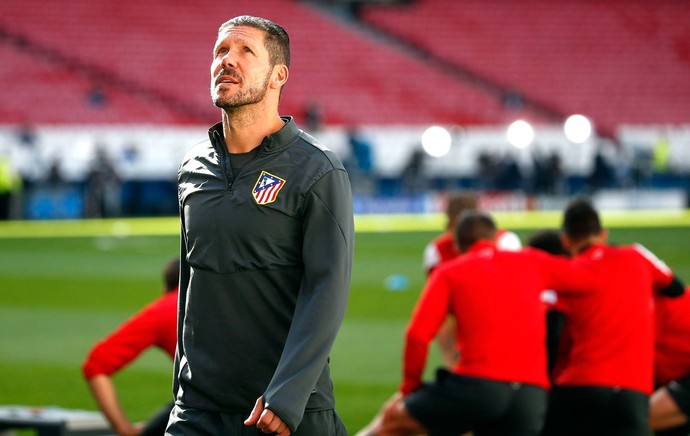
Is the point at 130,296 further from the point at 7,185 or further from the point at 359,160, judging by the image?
the point at 359,160

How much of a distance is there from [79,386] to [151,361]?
1.50m

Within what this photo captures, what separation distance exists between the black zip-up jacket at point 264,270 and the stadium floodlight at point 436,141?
1245 inches

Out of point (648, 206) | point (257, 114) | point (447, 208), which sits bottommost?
point (648, 206)

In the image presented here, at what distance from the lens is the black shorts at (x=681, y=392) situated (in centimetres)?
663

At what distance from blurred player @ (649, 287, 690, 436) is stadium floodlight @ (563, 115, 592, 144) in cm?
3110

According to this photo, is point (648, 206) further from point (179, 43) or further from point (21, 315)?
point (21, 315)

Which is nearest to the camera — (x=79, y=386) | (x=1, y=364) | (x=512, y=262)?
(x=512, y=262)

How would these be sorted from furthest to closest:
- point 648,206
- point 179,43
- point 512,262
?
point 179,43
point 648,206
point 512,262

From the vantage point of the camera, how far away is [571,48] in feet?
140

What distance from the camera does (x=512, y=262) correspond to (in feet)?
20.6

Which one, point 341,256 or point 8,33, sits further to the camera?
point 8,33

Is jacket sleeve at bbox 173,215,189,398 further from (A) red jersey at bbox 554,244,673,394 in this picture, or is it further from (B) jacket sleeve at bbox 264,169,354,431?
(A) red jersey at bbox 554,244,673,394

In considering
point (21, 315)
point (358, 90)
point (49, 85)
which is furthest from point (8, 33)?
point (21, 315)

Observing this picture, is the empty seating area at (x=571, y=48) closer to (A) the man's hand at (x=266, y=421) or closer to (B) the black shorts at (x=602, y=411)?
(B) the black shorts at (x=602, y=411)
